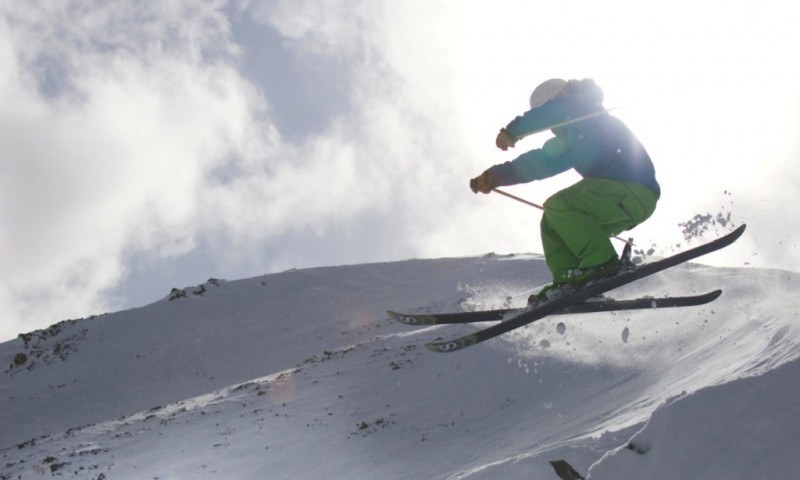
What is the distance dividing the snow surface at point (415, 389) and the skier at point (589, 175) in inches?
35.3

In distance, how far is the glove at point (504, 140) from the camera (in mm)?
6266

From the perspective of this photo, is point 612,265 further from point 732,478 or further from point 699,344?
point 699,344

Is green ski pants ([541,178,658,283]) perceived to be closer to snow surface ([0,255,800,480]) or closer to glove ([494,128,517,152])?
glove ([494,128,517,152])

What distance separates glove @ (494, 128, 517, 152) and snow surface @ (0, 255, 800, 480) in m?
1.88

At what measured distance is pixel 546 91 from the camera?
21.0 ft

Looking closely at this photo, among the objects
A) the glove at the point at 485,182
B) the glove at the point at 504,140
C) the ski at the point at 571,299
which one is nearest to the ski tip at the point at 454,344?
the ski at the point at 571,299

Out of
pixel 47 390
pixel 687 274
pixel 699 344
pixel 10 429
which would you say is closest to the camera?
pixel 699 344

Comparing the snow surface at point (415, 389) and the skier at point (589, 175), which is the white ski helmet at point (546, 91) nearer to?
the skier at point (589, 175)

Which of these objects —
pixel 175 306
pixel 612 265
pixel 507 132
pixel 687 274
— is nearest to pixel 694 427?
pixel 612 265

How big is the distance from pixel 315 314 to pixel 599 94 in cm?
2244

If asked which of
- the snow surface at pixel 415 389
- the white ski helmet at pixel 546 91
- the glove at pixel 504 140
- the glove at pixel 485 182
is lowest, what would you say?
the snow surface at pixel 415 389

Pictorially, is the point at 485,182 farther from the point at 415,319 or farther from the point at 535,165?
the point at 415,319

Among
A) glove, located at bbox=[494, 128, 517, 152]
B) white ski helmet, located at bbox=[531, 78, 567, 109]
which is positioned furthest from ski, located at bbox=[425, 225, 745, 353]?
white ski helmet, located at bbox=[531, 78, 567, 109]

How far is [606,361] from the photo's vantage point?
39.6 ft
